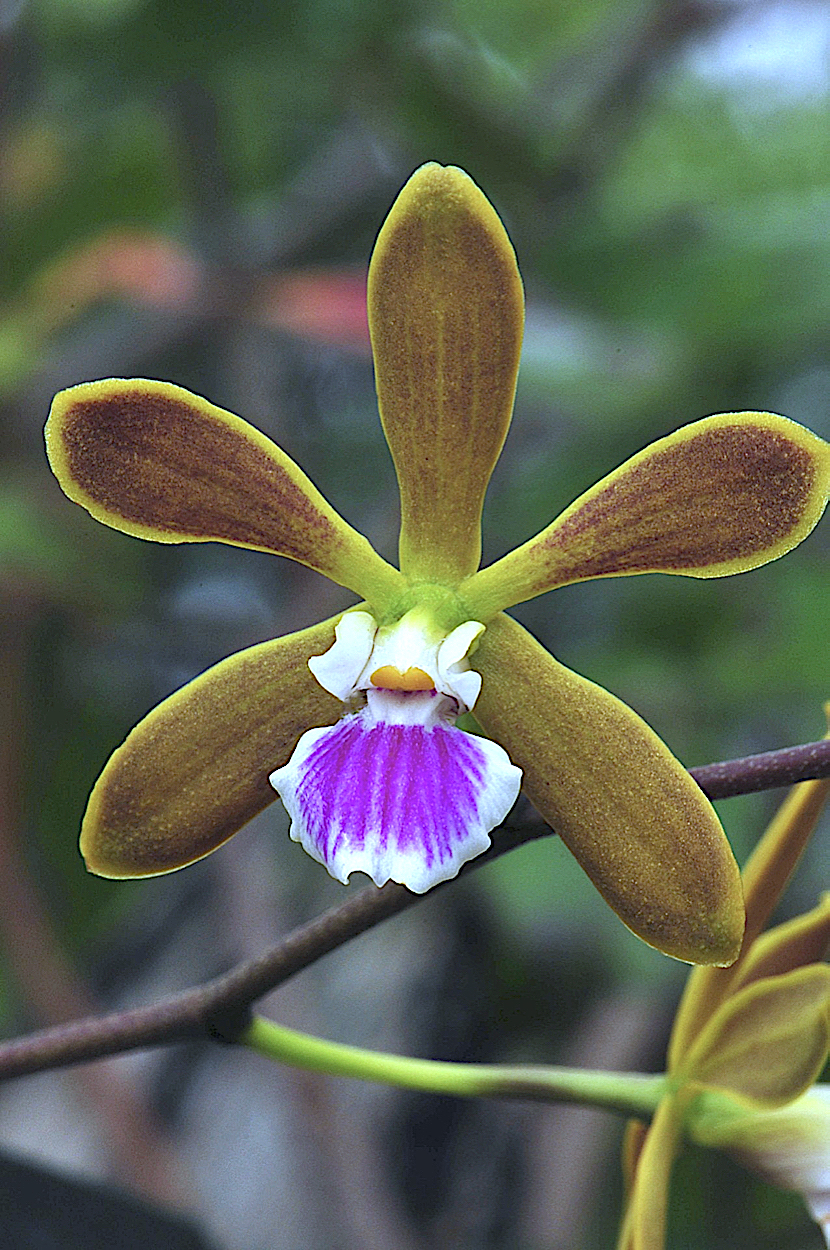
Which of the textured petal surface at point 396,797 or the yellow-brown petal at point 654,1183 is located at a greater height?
the textured petal surface at point 396,797

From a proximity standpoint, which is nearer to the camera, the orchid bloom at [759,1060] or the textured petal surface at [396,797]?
the textured petal surface at [396,797]

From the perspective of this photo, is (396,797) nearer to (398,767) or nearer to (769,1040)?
(398,767)

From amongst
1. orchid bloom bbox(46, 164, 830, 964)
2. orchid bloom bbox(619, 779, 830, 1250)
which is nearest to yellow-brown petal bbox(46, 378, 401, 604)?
orchid bloom bbox(46, 164, 830, 964)

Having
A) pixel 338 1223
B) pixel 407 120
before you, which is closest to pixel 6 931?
pixel 338 1223

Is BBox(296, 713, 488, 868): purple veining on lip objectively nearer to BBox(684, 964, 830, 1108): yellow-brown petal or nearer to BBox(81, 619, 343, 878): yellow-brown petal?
BBox(81, 619, 343, 878): yellow-brown petal

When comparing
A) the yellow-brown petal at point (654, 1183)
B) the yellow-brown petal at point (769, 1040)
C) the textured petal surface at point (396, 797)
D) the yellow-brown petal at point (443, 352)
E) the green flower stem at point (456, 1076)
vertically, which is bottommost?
the yellow-brown petal at point (654, 1183)

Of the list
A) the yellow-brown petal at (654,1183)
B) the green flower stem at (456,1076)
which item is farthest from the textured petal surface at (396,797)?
the yellow-brown petal at (654,1183)

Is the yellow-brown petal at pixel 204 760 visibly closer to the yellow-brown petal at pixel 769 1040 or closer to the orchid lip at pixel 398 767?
the orchid lip at pixel 398 767
